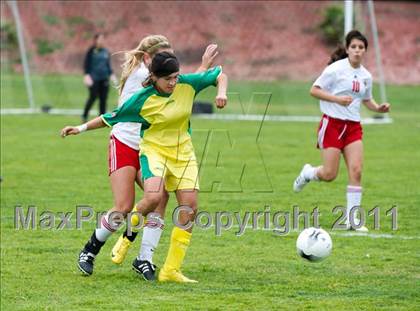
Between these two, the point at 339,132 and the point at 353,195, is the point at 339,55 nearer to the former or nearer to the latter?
the point at 339,132

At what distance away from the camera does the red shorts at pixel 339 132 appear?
415 inches

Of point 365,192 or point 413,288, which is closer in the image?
point 413,288

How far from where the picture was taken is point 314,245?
776cm

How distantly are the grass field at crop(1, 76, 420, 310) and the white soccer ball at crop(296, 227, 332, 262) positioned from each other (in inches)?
8.7

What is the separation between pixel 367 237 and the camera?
9.85 metres

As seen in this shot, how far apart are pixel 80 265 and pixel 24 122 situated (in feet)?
51.1

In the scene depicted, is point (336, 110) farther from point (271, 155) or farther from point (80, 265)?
point (271, 155)

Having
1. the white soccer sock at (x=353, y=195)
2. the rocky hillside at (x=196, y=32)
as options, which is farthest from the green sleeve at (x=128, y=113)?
the rocky hillside at (x=196, y=32)

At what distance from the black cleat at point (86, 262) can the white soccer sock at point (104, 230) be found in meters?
0.16

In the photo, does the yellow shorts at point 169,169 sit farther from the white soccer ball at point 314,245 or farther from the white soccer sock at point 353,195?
the white soccer sock at point 353,195

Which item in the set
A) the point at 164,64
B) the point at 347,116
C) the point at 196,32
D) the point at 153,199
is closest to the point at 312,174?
the point at 347,116

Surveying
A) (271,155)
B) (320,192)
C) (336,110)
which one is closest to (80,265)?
(336,110)

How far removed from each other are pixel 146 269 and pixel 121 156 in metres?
0.94

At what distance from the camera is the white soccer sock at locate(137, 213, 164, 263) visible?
26.7 ft
